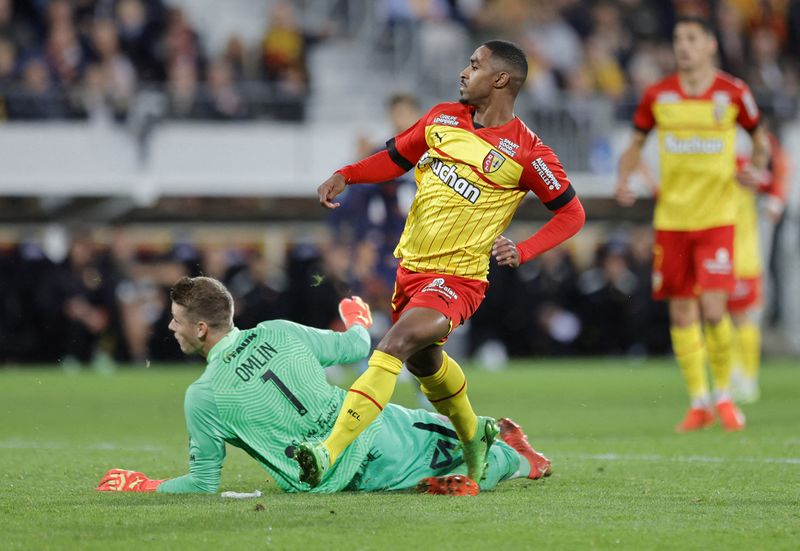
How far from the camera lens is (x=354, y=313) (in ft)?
21.3

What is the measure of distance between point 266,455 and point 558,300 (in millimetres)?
15136

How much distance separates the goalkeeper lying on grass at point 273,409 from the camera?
19.7ft

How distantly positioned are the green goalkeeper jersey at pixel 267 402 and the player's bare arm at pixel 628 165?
391cm

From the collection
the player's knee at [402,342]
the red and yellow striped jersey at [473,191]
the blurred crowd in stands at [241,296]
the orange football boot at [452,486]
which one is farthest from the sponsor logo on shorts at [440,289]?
the blurred crowd in stands at [241,296]

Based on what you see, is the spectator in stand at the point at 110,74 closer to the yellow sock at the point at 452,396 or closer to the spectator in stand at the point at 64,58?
the spectator in stand at the point at 64,58

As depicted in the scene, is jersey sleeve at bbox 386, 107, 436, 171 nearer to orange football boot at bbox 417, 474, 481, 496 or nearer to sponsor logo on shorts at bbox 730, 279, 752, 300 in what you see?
orange football boot at bbox 417, 474, 481, 496

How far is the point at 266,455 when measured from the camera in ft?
20.0

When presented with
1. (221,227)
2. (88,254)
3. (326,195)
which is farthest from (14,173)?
(326,195)

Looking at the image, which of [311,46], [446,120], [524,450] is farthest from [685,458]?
[311,46]

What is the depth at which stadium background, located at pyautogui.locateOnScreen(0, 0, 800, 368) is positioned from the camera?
733 inches

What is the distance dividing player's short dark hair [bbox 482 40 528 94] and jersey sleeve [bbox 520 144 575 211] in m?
0.35

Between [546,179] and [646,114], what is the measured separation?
13.5ft

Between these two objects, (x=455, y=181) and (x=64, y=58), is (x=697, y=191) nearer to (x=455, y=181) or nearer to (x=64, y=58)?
(x=455, y=181)

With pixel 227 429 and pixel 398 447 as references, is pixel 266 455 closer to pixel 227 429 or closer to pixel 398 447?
pixel 227 429
